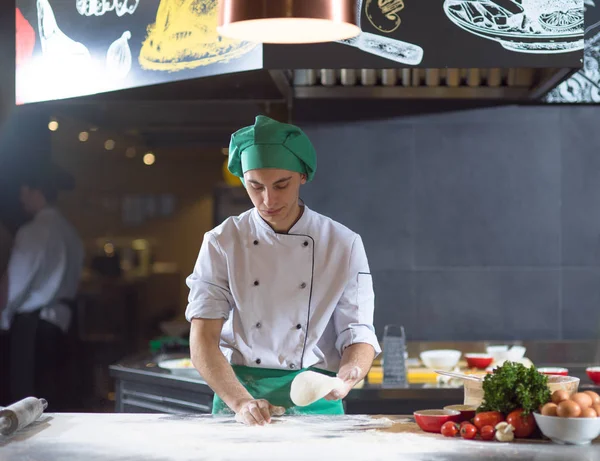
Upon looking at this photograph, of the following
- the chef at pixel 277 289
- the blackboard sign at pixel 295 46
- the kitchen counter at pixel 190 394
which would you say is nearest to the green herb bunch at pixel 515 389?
the chef at pixel 277 289

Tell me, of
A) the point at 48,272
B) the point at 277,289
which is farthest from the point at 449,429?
the point at 48,272

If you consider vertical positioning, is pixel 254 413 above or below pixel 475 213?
below

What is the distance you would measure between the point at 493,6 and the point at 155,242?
8.21 feet

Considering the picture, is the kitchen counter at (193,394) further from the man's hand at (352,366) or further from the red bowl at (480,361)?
the man's hand at (352,366)

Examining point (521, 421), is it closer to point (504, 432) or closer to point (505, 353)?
point (504, 432)

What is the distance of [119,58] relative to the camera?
3896mm

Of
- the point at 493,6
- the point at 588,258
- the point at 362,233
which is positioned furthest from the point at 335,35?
the point at 588,258

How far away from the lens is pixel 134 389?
3.97m

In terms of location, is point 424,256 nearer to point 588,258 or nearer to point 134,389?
point 588,258

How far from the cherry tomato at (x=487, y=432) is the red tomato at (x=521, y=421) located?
0.04 m

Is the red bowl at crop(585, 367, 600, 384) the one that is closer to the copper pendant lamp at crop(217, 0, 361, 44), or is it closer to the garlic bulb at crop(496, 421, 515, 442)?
the garlic bulb at crop(496, 421, 515, 442)

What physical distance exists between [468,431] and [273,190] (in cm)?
89

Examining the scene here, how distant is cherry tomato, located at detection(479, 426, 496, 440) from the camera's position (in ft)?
7.11

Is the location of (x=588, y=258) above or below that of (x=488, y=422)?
above
